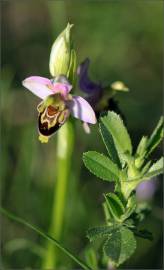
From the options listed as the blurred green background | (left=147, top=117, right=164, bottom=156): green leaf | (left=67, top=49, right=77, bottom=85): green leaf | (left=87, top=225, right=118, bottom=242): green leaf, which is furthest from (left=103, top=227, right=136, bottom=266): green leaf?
the blurred green background

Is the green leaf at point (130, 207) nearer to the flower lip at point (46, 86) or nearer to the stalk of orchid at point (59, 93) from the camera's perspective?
the stalk of orchid at point (59, 93)

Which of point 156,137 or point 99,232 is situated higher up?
point 156,137

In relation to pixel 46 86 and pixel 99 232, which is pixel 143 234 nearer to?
pixel 99 232

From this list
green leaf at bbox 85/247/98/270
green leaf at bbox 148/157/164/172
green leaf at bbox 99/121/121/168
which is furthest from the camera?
green leaf at bbox 85/247/98/270

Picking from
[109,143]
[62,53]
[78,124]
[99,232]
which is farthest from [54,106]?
[78,124]

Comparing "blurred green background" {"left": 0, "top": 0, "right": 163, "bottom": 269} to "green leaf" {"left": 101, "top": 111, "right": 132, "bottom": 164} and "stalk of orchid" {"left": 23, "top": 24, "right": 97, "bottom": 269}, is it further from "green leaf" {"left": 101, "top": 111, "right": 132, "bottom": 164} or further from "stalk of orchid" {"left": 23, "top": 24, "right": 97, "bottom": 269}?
"green leaf" {"left": 101, "top": 111, "right": 132, "bottom": 164}

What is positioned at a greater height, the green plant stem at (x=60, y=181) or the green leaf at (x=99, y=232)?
the green leaf at (x=99, y=232)

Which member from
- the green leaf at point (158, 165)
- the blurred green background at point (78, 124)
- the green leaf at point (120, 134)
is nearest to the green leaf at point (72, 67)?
the green leaf at point (120, 134)
